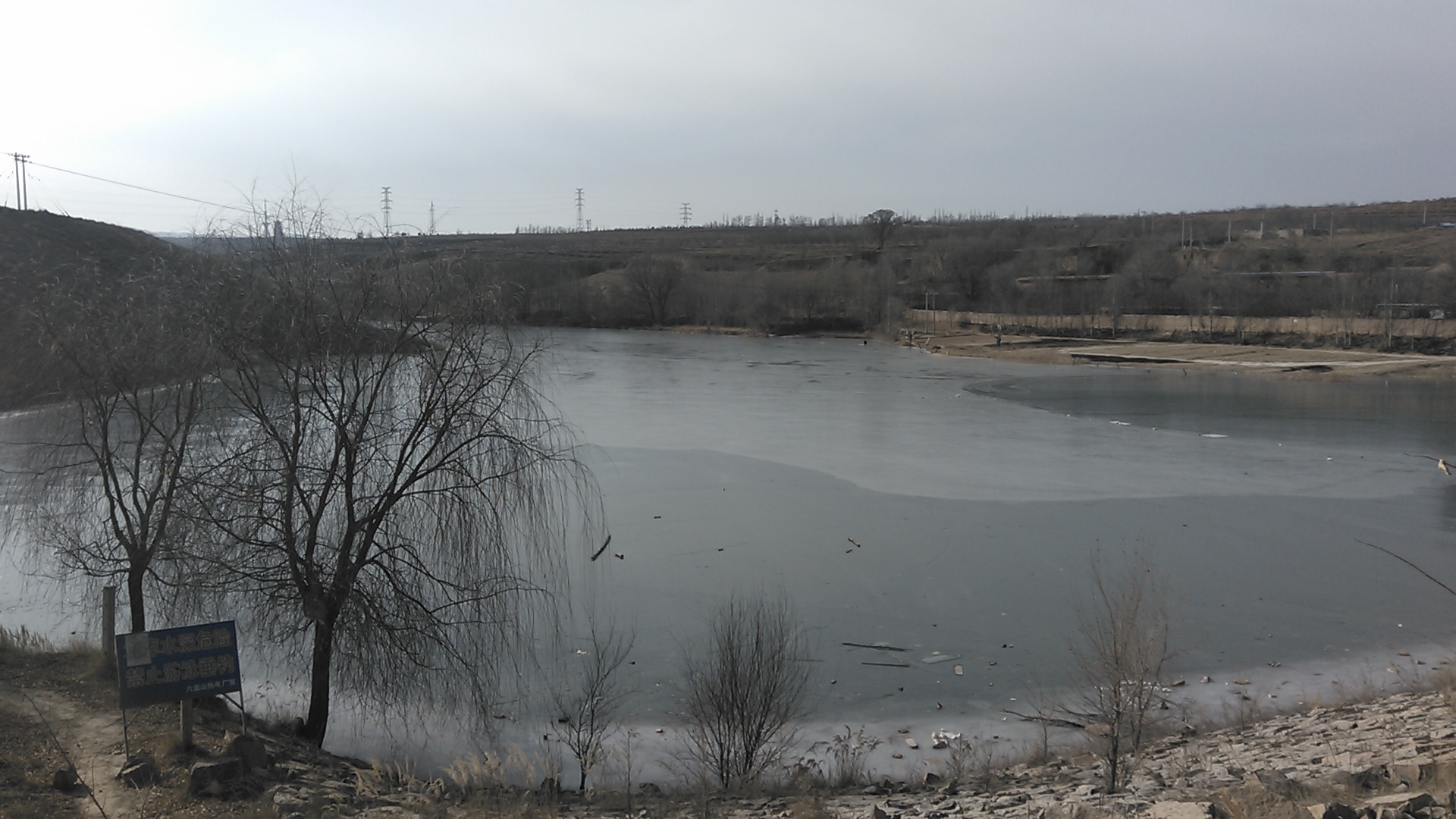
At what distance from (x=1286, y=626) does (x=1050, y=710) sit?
3235 mm

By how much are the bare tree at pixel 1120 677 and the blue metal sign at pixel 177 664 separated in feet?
17.4

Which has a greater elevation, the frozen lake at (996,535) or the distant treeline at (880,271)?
the distant treeline at (880,271)

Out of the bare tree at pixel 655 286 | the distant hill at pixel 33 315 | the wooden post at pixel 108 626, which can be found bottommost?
the wooden post at pixel 108 626

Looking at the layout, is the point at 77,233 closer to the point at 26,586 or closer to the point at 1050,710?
the point at 26,586

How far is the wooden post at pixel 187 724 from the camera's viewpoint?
5.86m

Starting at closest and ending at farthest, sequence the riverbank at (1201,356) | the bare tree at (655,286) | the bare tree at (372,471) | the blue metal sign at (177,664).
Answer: the blue metal sign at (177,664), the bare tree at (372,471), the riverbank at (1201,356), the bare tree at (655,286)

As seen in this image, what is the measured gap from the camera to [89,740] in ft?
19.4

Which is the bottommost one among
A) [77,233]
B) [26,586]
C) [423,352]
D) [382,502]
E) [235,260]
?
[26,586]

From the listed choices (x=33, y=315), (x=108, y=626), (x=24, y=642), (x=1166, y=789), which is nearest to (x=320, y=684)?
(x=108, y=626)

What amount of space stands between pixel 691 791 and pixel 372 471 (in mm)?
3311

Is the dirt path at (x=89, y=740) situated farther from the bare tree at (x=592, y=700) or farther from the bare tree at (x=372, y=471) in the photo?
the bare tree at (x=592, y=700)

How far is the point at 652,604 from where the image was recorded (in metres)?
9.59

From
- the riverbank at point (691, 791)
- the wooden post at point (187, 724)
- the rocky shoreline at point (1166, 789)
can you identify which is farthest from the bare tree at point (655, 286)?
the wooden post at point (187, 724)

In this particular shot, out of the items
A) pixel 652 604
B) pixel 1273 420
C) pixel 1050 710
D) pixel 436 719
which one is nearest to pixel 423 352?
pixel 436 719
